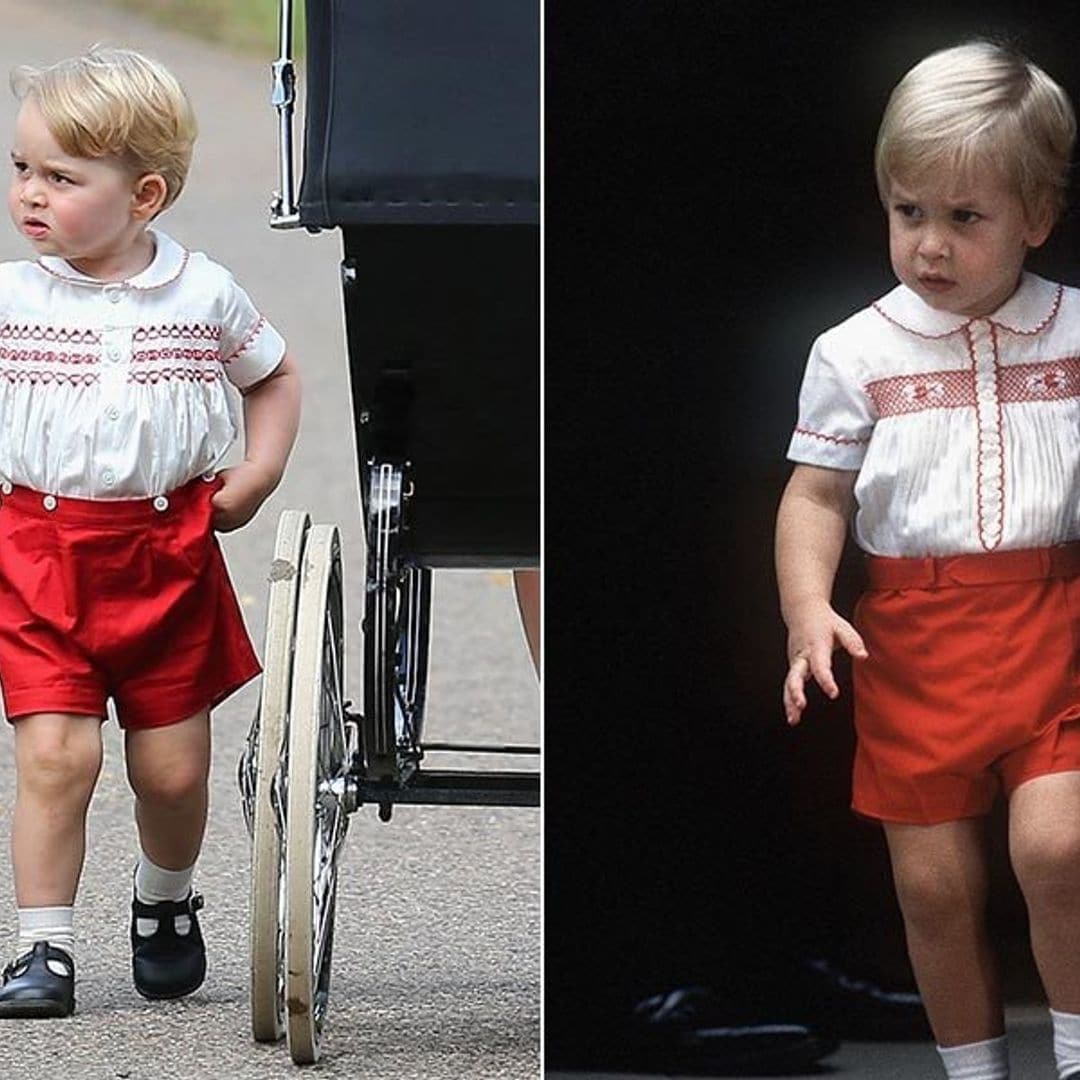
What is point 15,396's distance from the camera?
4.48 metres

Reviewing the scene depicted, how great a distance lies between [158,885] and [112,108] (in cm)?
→ 119

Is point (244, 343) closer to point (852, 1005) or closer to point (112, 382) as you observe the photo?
point (112, 382)

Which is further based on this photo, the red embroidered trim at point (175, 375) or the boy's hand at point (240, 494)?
the boy's hand at point (240, 494)

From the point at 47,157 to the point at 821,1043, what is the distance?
1811 millimetres

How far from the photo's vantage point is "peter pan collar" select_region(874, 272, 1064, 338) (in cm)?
356

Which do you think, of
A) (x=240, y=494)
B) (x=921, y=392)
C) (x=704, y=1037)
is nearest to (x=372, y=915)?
(x=240, y=494)

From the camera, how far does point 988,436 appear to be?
3.57 m

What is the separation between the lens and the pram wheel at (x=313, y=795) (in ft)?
13.7

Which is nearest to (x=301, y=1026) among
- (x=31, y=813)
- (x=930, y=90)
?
(x=31, y=813)

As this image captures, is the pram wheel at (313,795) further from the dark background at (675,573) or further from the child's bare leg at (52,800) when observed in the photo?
the dark background at (675,573)

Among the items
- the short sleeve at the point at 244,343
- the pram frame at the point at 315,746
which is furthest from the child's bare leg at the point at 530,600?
the short sleeve at the point at 244,343

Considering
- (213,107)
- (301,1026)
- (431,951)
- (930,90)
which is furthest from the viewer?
(213,107)

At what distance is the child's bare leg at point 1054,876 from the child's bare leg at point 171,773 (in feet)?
4.94

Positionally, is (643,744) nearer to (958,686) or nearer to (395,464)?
(958,686)
